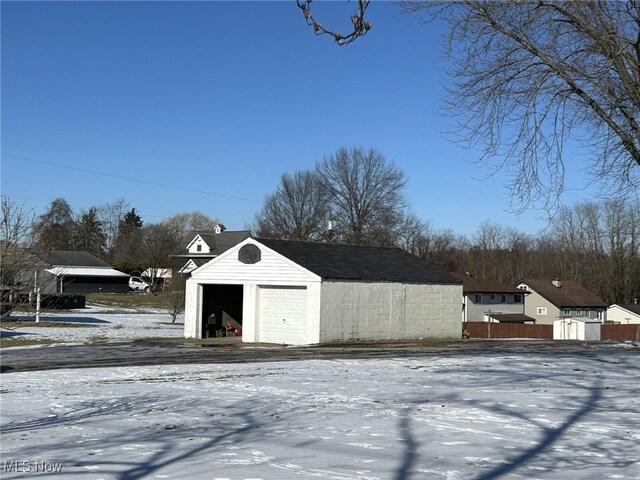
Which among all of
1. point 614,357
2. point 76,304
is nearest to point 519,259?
point 76,304

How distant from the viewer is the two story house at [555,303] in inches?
2889

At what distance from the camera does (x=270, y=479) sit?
24.5 feet

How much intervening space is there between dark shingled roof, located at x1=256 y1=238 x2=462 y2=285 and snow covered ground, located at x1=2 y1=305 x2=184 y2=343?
8214mm

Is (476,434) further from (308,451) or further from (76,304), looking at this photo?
(76,304)

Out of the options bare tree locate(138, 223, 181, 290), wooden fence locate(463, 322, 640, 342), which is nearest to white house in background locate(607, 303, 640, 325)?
wooden fence locate(463, 322, 640, 342)

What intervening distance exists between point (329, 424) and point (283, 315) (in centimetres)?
2100

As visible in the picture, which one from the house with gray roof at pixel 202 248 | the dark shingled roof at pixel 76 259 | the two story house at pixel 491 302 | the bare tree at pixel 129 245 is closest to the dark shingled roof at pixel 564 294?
the two story house at pixel 491 302

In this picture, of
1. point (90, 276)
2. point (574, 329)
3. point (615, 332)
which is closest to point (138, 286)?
point (90, 276)

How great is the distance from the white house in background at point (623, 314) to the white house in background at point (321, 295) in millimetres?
46196

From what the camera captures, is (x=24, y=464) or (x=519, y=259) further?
(x=519, y=259)

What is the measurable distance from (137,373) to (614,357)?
1348 cm

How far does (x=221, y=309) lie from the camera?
36.4m

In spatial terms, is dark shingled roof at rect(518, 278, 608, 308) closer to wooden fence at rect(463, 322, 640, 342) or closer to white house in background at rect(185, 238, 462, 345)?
wooden fence at rect(463, 322, 640, 342)

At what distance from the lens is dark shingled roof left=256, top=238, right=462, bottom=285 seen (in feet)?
104
